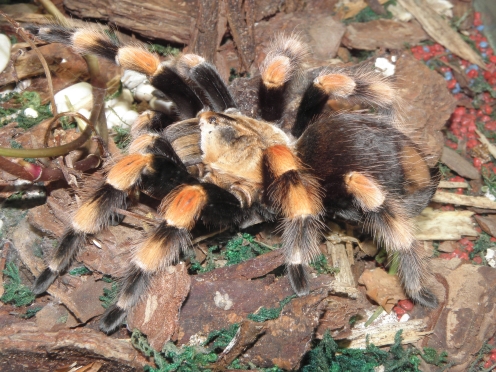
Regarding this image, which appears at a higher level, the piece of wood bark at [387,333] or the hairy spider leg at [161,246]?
the hairy spider leg at [161,246]

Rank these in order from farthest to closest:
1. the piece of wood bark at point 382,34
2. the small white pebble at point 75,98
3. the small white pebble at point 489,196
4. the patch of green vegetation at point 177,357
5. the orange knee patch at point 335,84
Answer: the piece of wood bark at point 382,34 → the small white pebble at point 489,196 → the small white pebble at point 75,98 → the orange knee patch at point 335,84 → the patch of green vegetation at point 177,357

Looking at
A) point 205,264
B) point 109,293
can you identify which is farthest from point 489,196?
point 109,293

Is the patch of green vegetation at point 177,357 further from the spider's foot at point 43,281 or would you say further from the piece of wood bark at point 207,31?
the piece of wood bark at point 207,31

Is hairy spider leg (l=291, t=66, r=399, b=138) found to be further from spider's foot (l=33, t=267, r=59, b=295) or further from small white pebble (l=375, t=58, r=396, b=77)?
spider's foot (l=33, t=267, r=59, b=295)

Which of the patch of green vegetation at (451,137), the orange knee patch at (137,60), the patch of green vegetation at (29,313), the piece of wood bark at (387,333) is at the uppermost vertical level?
the orange knee patch at (137,60)

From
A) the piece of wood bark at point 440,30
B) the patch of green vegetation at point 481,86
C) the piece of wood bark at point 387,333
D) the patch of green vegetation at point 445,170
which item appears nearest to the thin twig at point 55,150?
the piece of wood bark at point 387,333

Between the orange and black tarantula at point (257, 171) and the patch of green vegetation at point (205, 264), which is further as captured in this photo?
the patch of green vegetation at point (205, 264)

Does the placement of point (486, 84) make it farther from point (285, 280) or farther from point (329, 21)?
point (285, 280)
